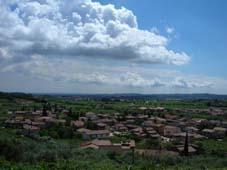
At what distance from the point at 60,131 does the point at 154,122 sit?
112 ft

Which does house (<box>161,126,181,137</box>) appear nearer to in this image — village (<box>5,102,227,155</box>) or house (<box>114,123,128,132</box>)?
village (<box>5,102,227,155</box>)

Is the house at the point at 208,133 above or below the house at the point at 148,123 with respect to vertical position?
below

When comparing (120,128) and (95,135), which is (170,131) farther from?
(95,135)

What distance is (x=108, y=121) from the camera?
282ft

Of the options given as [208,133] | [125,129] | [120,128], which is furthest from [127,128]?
[208,133]

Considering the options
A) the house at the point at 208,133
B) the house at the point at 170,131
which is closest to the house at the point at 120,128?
the house at the point at 170,131

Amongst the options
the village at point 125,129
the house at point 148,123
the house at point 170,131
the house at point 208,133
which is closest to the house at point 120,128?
the village at point 125,129

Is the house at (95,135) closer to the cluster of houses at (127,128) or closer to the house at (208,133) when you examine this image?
the cluster of houses at (127,128)

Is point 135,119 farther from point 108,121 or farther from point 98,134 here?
point 98,134

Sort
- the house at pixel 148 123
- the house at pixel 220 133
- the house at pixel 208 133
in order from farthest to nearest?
1. the house at pixel 148 123
2. the house at pixel 220 133
3. the house at pixel 208 133

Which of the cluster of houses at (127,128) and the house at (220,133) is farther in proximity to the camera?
the house at (220,133)

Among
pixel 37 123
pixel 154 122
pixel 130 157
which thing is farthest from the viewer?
pixel 154 122

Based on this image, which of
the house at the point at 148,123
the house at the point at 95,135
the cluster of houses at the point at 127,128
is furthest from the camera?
the house at the point at 148,123

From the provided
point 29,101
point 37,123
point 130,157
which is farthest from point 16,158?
point 29,101
